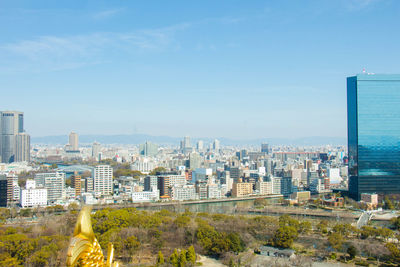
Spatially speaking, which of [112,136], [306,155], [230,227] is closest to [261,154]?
[306,155]

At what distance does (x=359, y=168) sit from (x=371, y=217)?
473 centimetres

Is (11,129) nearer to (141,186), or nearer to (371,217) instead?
(141,186)

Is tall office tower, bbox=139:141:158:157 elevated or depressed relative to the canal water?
elevated

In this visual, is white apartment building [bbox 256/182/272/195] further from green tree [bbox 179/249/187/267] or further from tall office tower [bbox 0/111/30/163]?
tall office tower [bbox 0/111/30/163]

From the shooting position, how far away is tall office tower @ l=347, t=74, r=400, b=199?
1969cm

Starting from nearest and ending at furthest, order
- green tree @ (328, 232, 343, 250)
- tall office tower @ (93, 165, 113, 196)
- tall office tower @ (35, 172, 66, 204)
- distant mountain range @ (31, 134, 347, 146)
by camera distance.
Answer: green tree @ (328, 232, 343, 250), tall office tower @ (35, 172, 66, 204), tall office tower @ (93, 165, 113, 196), distant mountain range @ (31, 134, 347, 146)

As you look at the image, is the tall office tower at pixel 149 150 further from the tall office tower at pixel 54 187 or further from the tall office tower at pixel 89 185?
the tall office tower at pixel 54 187

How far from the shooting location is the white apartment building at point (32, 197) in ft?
59.8

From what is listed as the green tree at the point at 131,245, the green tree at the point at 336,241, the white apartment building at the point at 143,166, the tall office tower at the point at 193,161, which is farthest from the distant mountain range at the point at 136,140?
the green tree at the point at 336,241

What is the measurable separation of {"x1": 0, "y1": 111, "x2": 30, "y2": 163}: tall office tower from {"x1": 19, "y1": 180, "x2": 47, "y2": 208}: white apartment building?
23.6 m

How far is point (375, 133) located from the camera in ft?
65.6

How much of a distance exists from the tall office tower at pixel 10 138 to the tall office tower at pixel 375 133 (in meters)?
32.4

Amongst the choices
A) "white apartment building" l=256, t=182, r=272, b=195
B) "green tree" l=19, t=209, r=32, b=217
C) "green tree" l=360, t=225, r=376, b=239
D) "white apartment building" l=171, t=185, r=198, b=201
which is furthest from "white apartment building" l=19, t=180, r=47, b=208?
"green tree" l=360, t=225, r=376, b=239

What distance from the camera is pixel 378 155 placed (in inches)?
781
